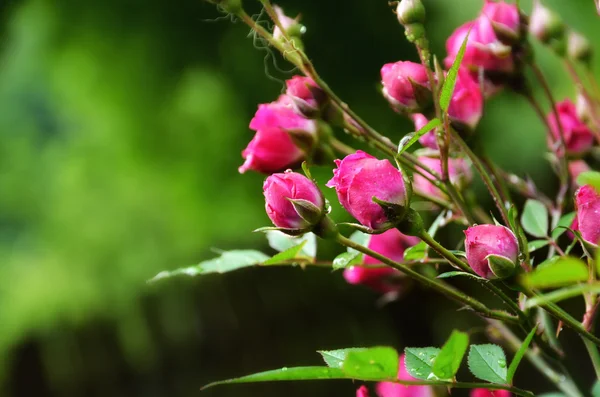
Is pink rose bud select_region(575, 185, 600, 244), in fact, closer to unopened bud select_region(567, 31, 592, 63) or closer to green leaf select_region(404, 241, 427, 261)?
green leaf select_region(404, 241, 427, 261)

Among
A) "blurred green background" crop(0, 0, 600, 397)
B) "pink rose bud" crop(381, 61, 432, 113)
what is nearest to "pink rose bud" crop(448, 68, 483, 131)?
"pink rose bud" crop(381, 61, 432, 113)

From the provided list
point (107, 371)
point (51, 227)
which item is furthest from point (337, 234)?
point (107, 371)

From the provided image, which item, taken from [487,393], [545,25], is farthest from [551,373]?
[545,25]

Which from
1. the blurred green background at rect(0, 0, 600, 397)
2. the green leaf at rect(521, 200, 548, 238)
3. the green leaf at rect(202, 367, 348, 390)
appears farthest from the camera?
the blurred green background at rect(0, 0, 600, 397)

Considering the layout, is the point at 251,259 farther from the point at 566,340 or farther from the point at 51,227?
the point at 51,227

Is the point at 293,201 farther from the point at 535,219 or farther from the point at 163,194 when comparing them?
the point at 163,194

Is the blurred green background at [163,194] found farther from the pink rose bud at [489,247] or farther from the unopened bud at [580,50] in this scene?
the pink rose bud at [489,247]

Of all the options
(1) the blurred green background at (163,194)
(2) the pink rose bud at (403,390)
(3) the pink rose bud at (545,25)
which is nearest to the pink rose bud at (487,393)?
(2) the pink rose bud at (403,390)
